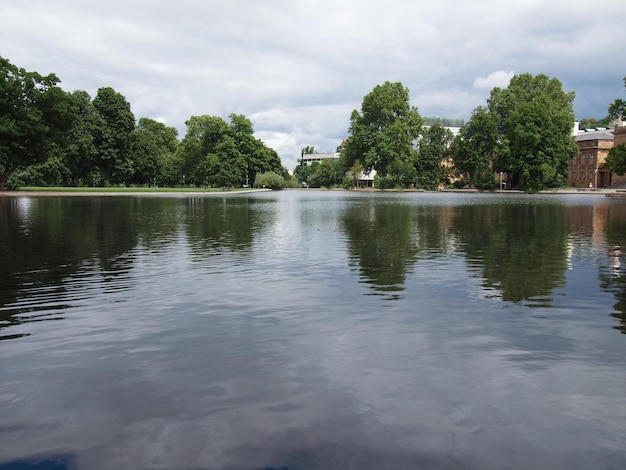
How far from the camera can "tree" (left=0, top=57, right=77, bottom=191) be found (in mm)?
55594

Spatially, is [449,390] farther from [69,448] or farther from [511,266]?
[511,266]

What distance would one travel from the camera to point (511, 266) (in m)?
13.6

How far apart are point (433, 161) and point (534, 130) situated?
1219 inches

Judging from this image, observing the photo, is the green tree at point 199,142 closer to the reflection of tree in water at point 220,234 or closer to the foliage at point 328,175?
the foliage at point 328,175

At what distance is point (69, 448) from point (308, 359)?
2979 millimetres

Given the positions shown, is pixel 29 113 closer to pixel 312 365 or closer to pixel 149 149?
pixel 149 149

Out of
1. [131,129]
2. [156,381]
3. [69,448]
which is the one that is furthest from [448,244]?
[131,129]

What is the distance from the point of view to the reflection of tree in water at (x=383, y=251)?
12003 millimetres

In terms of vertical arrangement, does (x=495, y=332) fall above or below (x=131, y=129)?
below

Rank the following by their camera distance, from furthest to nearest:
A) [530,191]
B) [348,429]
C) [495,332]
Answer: [530,191], [495,332], [348,429]

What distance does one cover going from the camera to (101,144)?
89.7m

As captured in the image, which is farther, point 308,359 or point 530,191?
point 530,191

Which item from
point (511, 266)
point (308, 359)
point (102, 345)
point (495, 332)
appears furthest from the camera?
point (511, 266)

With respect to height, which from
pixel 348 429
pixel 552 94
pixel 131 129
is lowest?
pixel 348 429
